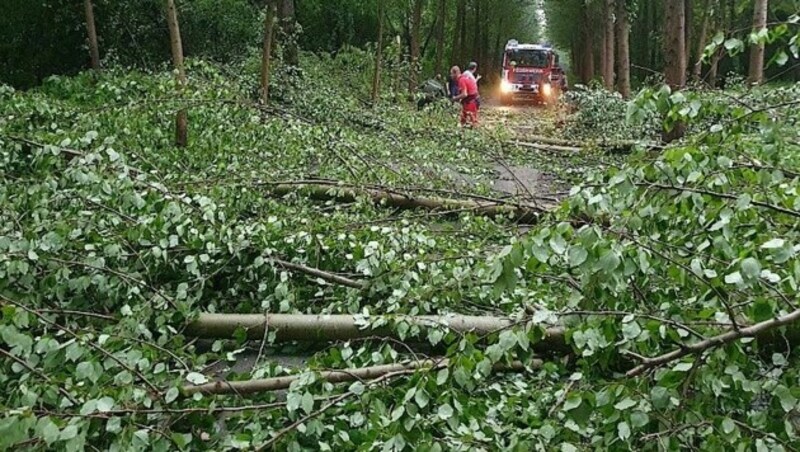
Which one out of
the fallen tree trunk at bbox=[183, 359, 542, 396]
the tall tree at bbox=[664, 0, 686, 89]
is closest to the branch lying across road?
the fallen tree trunk at bbox=[183, 359, 542, 396]

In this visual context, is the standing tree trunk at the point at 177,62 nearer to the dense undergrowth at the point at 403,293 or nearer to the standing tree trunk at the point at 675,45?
the dense undergrowth at the point at 403,293

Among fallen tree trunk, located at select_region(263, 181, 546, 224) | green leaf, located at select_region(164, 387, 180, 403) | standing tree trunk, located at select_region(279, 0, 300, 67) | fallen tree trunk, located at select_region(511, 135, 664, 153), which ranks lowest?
fallen tree trunk, located at select_region(511, 135, 664, 153)

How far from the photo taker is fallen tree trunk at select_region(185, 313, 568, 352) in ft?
12.7

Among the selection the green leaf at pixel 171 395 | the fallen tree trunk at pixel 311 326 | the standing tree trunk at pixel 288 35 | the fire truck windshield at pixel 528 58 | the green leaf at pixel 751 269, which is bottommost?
the fallen tree trunk at pixel 311 326

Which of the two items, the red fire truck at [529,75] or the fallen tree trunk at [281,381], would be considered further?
the red fire truck at [529,75]

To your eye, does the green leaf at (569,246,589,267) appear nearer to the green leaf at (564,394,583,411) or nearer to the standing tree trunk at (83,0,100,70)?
the green leaf at (564,394,583,411)

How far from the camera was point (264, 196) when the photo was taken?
606cm

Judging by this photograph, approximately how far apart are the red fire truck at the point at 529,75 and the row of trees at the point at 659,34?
1820mm

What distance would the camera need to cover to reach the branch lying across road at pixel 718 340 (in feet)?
7.52

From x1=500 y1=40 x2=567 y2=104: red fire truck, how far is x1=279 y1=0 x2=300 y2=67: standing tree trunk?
12.3 meters

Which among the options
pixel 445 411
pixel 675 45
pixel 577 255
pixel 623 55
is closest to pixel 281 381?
pixel 445 411

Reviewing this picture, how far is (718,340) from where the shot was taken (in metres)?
2.38

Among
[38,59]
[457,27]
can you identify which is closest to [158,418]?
[38,59]

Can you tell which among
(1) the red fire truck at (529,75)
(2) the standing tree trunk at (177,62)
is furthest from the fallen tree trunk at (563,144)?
(1) the red fire truck at (529,75)
